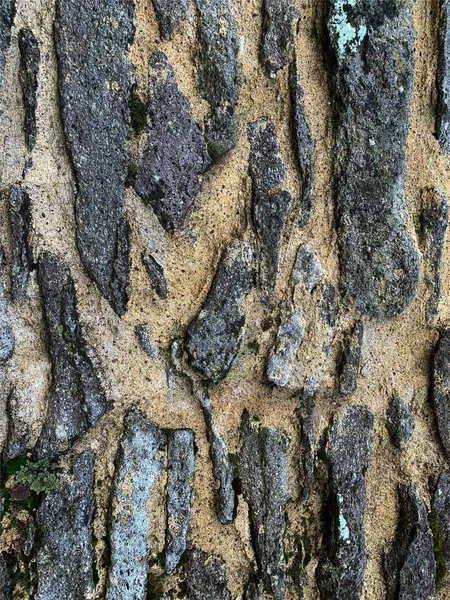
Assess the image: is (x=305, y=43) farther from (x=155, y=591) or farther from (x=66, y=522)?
(x=155, y=591)

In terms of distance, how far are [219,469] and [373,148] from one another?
59.5 inches

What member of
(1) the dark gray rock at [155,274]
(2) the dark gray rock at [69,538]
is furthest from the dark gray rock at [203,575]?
(1) the dark gray rock at [155,274]

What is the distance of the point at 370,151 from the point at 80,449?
1728 millimetres

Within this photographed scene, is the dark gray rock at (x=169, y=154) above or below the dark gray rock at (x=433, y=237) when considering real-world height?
above

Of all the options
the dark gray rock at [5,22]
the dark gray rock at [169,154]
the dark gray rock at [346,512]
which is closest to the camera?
the dark gray rock at [5,22]

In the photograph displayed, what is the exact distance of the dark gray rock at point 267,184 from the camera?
242 centimetres

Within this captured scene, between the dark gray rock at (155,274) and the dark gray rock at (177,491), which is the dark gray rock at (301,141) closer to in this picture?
the dark gray rock at (155,274)

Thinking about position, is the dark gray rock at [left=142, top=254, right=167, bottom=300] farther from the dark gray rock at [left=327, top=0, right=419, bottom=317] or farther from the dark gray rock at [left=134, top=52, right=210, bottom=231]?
the dark gray rock at [left=327, top=0, right=419, bottom=317]

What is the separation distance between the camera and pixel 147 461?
8.02ft

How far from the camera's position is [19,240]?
7.23 ft

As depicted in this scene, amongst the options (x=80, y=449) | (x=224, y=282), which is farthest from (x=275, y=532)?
(x=224, y=282)

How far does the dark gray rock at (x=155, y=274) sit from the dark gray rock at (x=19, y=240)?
452 millimetres

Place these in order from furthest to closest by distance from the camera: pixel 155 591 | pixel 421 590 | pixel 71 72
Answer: pixel 421 590
pixel 155 591
pixel 71 72

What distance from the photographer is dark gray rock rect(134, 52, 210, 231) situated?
228cm
